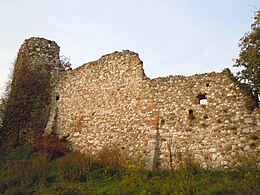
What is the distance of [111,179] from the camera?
1043 cm

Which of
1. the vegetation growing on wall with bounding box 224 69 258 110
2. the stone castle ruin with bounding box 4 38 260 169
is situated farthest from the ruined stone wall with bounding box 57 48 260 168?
the vegetation growing on wall with bounding box 224 69 258 110

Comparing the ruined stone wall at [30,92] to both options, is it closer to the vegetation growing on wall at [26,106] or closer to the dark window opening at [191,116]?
the vegetation growing on wall at [26,106]

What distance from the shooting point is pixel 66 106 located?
53.9ft

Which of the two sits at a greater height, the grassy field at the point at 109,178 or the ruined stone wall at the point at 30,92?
the ruined stone wall at the point at 30,92

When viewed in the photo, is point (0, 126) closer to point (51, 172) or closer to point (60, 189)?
point (51, 172)

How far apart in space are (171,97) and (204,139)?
7.50 feet

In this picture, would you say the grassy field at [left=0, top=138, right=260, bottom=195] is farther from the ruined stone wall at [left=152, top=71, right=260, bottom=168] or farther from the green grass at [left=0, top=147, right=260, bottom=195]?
the ruined stone wall at [left=152, top=71, right=260, bottom=168]

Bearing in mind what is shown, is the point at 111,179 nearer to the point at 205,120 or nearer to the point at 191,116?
the point at 191,116

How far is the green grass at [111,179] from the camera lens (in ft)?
25.7

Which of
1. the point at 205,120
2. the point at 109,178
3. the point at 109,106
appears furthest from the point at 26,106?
the point at 205,120

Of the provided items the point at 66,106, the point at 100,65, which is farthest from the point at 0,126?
the point at 100,65

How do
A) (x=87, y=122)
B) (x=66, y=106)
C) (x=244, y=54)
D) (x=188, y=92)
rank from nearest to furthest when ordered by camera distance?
(x=244, y=54) → (x=188, y=92) → (x=87, y=122) → (x=66, y=106)

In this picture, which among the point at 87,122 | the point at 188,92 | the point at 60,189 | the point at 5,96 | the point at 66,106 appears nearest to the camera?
the point at 60,189

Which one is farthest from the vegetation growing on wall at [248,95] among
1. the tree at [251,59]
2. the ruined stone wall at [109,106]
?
A: the ruined stone wall at [109,106]
